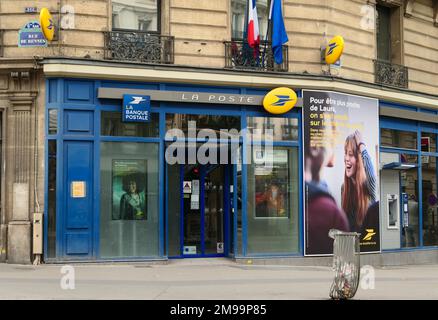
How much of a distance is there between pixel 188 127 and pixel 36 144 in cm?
348

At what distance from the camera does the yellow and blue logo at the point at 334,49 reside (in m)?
14.5

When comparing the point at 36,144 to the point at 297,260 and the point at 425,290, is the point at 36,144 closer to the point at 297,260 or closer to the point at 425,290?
the point at 297,260

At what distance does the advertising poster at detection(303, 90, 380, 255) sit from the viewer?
14.8 m

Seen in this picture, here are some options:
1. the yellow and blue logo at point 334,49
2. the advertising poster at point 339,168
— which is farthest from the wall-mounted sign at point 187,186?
the yellow and blue logo at point 334,49

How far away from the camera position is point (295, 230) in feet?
48.5

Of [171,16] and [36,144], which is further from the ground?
[171,16]

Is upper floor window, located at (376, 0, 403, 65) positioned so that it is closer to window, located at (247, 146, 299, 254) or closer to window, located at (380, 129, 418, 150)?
window, located at (380, 129, 418, 150)

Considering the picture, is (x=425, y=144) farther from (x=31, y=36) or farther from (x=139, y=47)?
(x=31, y=36)

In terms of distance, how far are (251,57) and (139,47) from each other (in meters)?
2.76

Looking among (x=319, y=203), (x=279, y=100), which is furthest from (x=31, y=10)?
(x=319, y=203)

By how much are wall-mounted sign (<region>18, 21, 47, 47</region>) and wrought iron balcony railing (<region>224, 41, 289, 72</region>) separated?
428cm
